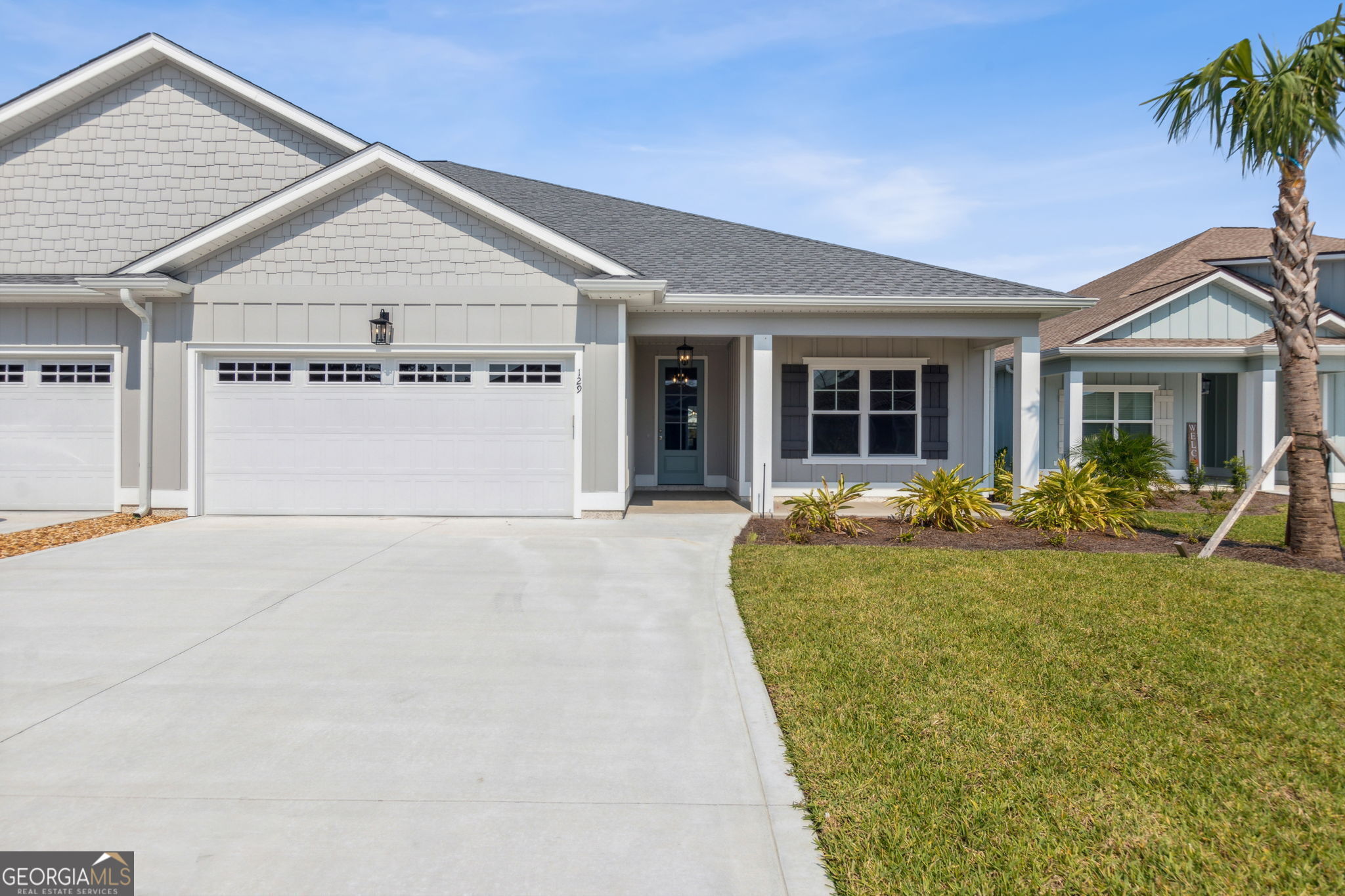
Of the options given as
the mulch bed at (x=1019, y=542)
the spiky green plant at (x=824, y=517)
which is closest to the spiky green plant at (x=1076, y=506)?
the mulch bed at (x=1019, y=542)

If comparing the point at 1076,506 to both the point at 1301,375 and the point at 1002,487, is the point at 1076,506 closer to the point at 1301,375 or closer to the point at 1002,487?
the point at 1002,487

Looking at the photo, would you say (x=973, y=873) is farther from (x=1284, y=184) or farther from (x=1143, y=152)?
(x=1143, y=152)

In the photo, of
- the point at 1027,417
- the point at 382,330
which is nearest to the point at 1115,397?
the point at 1027,417

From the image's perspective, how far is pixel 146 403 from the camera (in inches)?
411

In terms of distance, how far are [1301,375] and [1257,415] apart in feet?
24.8

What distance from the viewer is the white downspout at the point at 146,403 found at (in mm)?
10359

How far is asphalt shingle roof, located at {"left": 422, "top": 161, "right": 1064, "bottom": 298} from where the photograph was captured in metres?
11.4

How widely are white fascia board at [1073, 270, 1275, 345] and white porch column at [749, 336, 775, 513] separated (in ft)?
23.4

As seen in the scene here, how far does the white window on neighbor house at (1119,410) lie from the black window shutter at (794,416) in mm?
6724

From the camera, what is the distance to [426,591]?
6.46 meters

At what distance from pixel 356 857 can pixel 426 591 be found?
3.95 meters

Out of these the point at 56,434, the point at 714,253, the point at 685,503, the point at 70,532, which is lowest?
the point at 70,532

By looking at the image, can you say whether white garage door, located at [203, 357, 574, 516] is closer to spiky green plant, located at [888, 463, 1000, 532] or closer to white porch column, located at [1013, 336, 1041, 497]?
spiky green plant, located at [888, 463, 1000, 532]

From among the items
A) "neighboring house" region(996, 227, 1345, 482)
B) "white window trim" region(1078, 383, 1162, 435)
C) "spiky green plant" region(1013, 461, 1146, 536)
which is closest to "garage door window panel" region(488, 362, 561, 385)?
"spiky green plant" region(1013, 461, 1146, 536)
